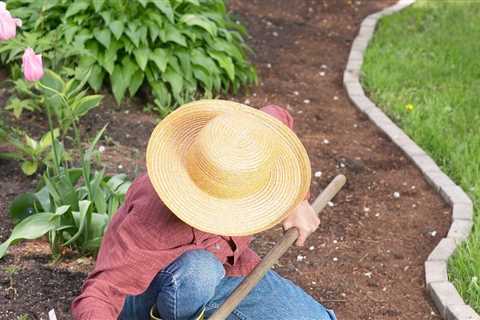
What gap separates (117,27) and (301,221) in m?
2.77

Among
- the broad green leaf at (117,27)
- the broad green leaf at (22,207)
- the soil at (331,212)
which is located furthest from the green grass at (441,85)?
the broad green leaf at (22,207)

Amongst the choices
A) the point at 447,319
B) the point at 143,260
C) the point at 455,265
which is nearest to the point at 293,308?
→ the point at 143,260

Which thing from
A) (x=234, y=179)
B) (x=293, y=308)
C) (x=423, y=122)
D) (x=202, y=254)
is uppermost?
(x=234, y=179)

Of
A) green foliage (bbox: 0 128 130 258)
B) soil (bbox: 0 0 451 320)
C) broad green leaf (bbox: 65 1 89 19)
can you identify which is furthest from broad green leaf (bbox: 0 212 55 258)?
broad green leaf (bbox: 65 1 89 19)

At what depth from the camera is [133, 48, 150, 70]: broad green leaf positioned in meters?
5.54

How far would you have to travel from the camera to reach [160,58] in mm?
5629

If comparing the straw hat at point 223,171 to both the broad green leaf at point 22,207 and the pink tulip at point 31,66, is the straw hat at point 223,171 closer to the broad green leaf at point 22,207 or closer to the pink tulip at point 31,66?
the pink tulip at point 31,66

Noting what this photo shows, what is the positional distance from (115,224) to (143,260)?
0.19 metres

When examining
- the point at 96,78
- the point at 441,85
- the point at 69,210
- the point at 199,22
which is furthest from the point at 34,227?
the point at 441,85

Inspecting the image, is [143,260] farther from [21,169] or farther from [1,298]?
[21,169]

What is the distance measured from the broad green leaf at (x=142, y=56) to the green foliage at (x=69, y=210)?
147 cm

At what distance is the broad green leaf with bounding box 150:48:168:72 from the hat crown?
109 inches

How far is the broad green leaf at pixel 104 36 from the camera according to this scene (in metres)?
5.54

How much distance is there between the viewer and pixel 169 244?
2994 mm
